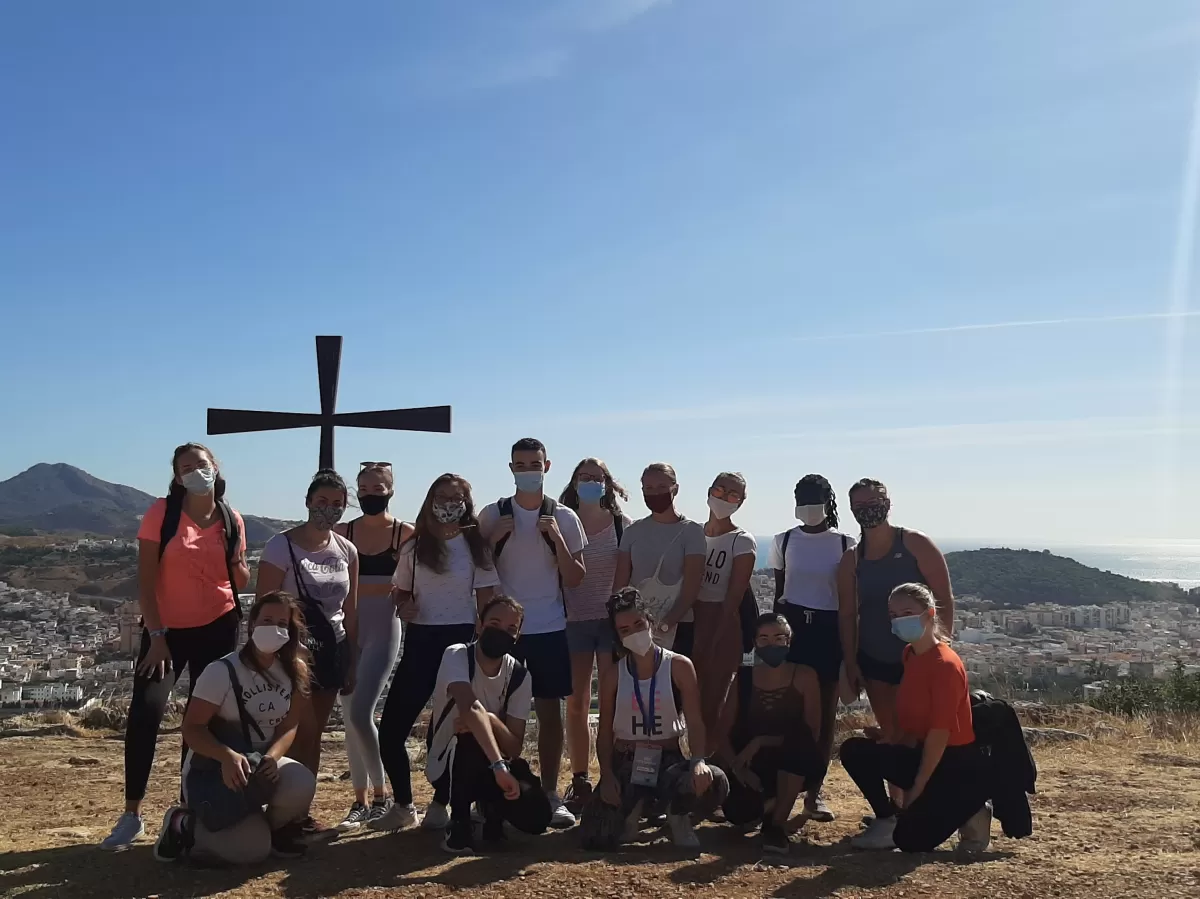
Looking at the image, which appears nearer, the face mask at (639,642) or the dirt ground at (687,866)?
the dirt ground at (687,866)

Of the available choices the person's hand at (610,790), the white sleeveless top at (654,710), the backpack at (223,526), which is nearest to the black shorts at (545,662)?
the white sleeveless top at (654,710)

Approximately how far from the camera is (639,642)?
5176mm

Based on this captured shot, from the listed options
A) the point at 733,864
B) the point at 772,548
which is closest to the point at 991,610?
the point at 772,548

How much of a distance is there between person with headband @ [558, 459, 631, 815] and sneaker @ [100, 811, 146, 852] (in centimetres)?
238

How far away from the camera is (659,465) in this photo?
6117 mm

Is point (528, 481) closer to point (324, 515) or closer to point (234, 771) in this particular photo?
point (324, 515)

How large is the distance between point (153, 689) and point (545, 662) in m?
2.14

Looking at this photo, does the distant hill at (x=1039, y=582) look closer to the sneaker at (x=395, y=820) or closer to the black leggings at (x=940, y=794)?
the black leggings at (x=940, y=794)

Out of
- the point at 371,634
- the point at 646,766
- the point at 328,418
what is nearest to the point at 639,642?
the point at 646,766

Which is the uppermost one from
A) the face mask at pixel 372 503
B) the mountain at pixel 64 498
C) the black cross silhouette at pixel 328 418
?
the mountain at pixel 64 498

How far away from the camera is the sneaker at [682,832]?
501cm

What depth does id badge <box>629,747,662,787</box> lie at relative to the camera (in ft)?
16.6

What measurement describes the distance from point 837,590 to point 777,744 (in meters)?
1.04

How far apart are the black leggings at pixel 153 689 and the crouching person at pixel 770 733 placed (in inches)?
114
